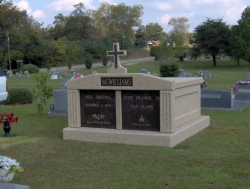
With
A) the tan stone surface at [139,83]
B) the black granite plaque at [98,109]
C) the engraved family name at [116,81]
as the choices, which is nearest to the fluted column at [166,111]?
the tan stone surface at [139,83]

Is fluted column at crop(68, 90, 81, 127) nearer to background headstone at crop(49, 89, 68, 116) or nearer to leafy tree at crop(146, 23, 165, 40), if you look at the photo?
background headstone at crop(49, 89, 68, 116)

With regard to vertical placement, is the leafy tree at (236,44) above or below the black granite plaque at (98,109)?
above

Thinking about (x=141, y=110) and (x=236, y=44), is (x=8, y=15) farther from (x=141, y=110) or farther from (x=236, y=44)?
(x=141, y=110)

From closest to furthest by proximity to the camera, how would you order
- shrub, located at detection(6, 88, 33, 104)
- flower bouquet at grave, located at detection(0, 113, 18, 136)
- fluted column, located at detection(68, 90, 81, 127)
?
fluted column, located at detection(68, 90, 81, 127)
flower bouquet at grave, located at detection(0, 113, 18, 136)
shrub, located at detection(6, 88, 33, 104)

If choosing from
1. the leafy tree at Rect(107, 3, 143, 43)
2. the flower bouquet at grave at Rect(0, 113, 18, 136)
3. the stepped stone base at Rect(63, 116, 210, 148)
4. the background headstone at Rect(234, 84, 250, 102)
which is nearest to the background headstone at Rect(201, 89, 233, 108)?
the background headstone at Rect(234, 84, 250, 102)

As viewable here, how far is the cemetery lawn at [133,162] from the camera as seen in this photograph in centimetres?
604

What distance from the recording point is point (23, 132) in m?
10.8

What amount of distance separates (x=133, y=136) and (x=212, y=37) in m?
58.8

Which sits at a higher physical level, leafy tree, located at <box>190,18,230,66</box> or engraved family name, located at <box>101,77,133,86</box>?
leafy tree, located at <box>190,18,230,66</box>

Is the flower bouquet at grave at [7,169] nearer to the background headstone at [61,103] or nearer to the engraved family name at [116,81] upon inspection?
the engraved family name at [116,81]

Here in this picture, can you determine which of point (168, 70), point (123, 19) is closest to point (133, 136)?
point (168, 70)

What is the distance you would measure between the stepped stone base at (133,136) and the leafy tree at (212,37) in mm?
56868

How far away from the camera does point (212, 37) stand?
64.9m

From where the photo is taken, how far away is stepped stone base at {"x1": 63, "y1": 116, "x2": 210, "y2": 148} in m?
8.43
